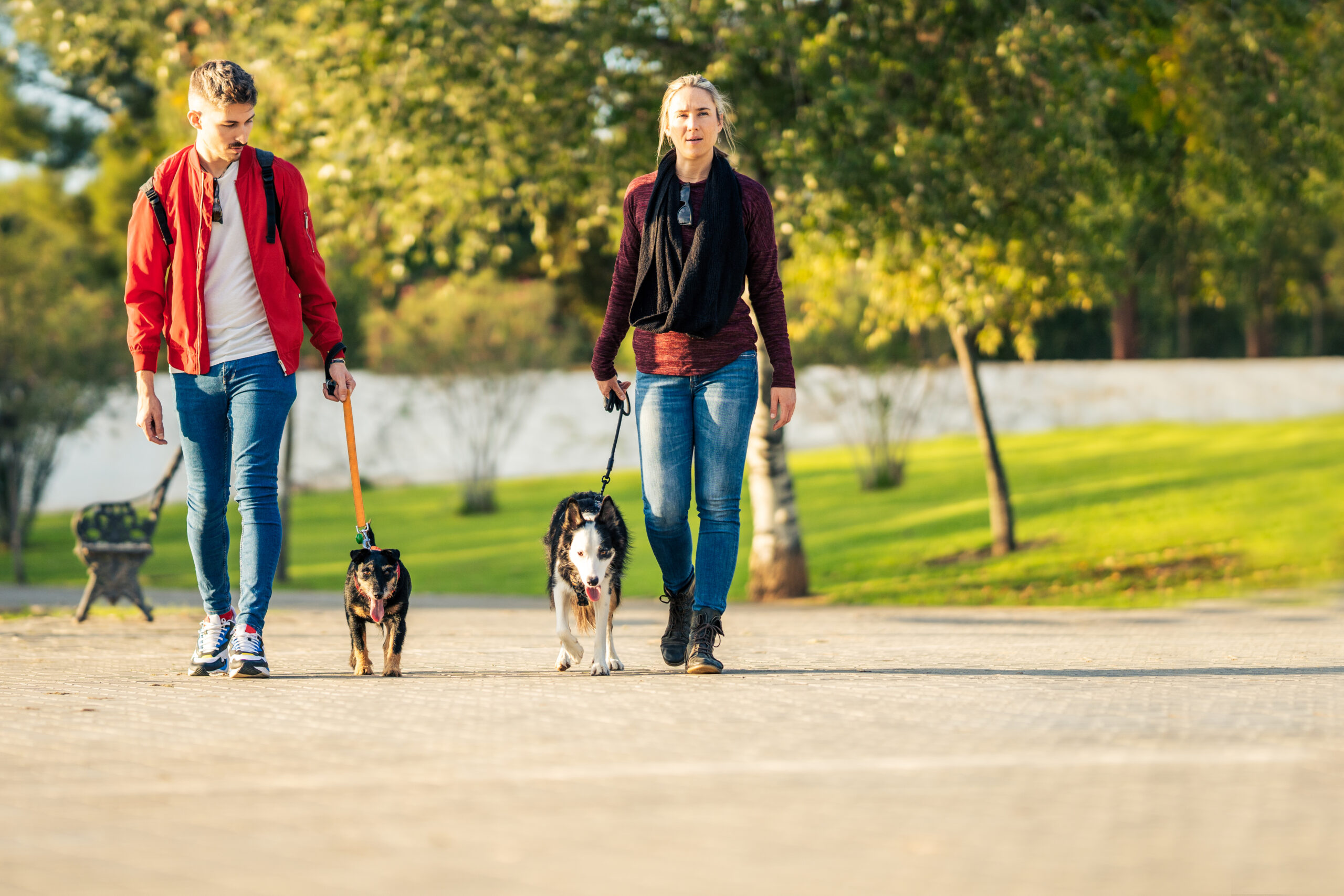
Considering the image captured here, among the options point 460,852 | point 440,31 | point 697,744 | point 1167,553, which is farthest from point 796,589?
point 460,852

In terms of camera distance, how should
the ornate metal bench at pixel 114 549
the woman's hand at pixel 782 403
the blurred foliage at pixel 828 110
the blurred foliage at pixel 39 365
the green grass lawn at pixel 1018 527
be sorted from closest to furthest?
the woman's hand at pixel 782 403 → the ornate metal bench at pixel 114 549 → the blurred foliage at pixel 828 110 → the green grass lawn at pixel 1018 527 → the blurred foliage at pixel 39 365

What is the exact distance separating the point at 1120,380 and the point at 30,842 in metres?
29.1

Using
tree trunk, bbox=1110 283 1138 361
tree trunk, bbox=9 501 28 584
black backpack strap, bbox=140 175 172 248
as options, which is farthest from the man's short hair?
tree trunk, bbox=1110 283 1138 361

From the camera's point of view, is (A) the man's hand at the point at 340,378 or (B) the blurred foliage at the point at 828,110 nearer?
(A) the man's hand at the point at 340,378

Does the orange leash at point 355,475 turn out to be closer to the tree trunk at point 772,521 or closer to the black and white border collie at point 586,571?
the black and white border collie at point 586,571

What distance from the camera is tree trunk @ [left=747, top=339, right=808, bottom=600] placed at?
1313 cm

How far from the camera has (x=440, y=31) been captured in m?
11.5

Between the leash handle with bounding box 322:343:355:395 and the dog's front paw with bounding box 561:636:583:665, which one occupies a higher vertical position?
the leash handle with bounding box 322:343:355:395

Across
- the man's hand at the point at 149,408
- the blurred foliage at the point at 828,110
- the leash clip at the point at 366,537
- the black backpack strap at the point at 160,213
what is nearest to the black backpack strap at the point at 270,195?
the black backpack strap at the point at 160,213

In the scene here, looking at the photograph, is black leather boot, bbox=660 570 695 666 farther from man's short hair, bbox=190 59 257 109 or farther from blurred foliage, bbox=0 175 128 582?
blurred foliage, bbox=0 175 128 582

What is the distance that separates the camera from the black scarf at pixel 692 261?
18.6 ft

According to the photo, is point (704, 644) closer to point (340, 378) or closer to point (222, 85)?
point (340, 378)

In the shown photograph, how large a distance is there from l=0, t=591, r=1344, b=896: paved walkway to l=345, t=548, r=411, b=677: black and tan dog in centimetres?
18

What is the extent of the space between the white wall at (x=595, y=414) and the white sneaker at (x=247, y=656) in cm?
1952
